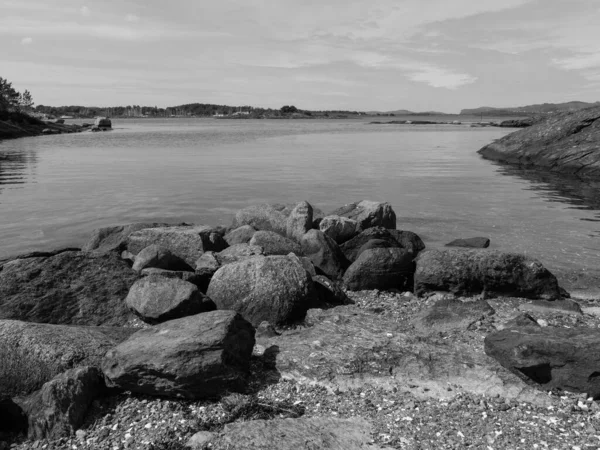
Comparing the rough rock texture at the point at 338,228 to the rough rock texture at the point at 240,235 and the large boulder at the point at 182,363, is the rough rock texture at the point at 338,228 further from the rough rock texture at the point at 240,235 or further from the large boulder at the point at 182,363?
the large boulder at the point at 182,363

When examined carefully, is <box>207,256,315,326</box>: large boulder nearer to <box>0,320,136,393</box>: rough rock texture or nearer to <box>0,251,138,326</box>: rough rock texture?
<box>0,251,138,326</box>: rough rock texture

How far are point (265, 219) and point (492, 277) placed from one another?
7.02 metres

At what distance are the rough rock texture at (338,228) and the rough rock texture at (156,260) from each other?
4.12 metres

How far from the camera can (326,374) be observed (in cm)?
630

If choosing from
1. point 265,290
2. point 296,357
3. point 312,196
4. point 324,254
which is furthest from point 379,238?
point 312,196

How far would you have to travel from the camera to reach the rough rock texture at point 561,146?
31.1 meters

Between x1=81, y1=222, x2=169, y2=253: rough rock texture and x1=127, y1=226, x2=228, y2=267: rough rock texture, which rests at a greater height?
x1=127, y1=226, x2=228, y2=267: rough rock texture

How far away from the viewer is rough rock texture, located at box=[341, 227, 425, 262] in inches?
493

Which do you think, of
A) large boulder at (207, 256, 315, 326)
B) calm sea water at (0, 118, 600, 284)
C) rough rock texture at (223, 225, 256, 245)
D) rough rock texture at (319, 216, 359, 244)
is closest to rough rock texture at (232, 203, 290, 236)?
rough rock texture at (223, 225, 256, 245)

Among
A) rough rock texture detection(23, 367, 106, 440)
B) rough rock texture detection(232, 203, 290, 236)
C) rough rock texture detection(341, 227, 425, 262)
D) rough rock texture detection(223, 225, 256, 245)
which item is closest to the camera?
rough rock texture detection(23, 367, 106, 440)

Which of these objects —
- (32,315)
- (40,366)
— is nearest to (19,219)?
(32,315)

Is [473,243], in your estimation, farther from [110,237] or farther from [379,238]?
[110,237]

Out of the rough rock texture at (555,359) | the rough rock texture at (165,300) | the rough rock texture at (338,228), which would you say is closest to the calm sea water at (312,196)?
the rough rock texture at (338,228)

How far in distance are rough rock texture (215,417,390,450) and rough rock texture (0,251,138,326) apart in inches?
166
